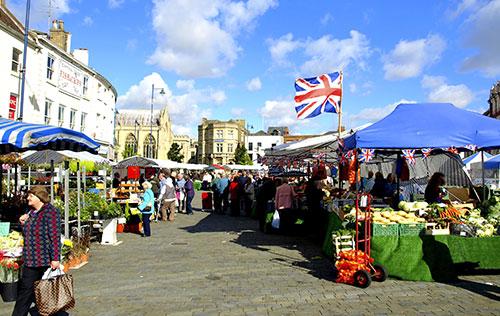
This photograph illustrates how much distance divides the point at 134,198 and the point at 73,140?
615 centimetres

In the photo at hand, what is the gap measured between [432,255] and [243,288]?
3.38 m

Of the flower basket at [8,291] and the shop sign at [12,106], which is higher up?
the shop sign at [12,106]

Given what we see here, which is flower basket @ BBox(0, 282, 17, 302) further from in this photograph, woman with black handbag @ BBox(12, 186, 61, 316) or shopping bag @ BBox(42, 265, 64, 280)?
shopping bag @ BBox(42, 265, 64, 280)

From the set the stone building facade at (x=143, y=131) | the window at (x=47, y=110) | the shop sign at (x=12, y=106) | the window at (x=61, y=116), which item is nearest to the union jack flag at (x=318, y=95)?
the shop sign at (x=12, y=106)

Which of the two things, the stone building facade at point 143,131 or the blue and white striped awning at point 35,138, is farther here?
the stone building facade at point 143,131

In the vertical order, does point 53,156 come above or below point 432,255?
above

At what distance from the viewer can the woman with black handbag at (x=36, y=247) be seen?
454cm

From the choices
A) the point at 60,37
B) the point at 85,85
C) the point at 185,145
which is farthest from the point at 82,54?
the point at 185,145

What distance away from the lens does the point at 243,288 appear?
655cm

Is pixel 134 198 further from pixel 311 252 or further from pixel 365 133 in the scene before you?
pixel 365 133

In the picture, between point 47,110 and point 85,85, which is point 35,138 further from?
point 85,85

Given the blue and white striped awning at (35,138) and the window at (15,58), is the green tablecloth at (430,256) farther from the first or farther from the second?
the window at (15,58)

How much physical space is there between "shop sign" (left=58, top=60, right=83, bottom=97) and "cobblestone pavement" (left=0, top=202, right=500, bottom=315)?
21834 millimetres

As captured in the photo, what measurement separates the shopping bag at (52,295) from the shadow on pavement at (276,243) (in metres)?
4.36
